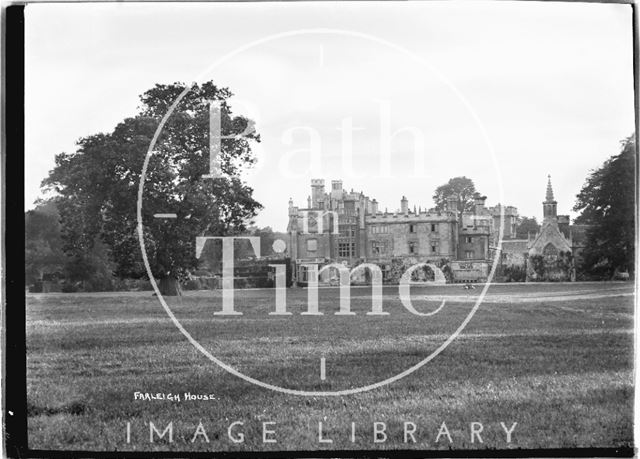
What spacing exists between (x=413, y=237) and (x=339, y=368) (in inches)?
54.7

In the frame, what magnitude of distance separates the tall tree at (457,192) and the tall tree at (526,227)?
0.52 m

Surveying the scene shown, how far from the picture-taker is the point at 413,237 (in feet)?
35.7

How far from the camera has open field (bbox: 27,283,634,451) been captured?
10.6m

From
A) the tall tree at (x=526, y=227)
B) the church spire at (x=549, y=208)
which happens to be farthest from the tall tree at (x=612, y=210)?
the tall tree at (x=526, y=227)

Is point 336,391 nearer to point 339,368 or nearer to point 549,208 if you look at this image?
point 339,368

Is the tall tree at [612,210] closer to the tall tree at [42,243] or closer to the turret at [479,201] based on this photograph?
the turret at [479,201]

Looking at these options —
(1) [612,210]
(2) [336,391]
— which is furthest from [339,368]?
(1) [612,210]

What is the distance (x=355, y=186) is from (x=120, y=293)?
2.42 meters

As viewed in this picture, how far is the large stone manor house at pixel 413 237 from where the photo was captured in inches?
422

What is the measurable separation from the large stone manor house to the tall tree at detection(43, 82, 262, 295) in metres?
0.61
